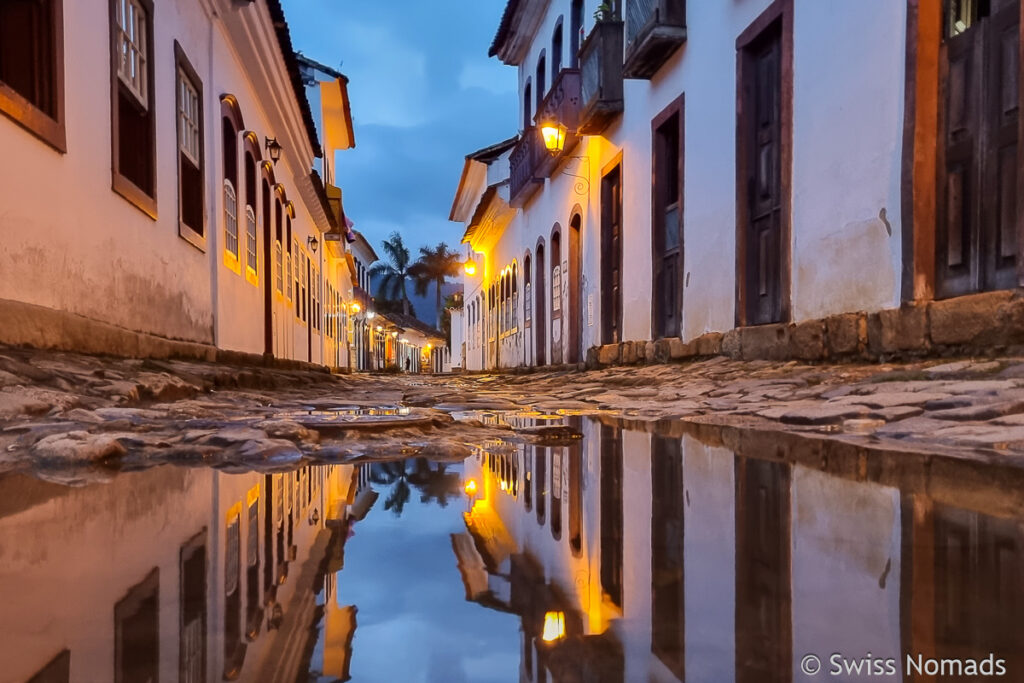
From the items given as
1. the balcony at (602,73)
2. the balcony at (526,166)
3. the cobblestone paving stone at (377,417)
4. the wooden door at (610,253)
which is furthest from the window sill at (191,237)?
the balcony at (526,166)

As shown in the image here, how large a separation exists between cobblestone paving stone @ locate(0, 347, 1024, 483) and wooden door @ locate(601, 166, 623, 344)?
5637 millimetres

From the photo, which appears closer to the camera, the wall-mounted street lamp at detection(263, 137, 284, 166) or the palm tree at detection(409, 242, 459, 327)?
the wall-mounted street lamp at detection(263, 137, 284, 166)

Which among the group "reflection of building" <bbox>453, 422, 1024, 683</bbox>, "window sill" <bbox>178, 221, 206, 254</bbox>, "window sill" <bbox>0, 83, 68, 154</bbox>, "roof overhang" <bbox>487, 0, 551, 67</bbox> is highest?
"roof overhang" <bbox>487, 0, 551, 67</bbox>

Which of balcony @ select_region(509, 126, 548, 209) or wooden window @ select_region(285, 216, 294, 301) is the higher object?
balcony @ select_region(509, 126, 548, 209)

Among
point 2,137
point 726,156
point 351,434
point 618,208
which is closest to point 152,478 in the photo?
Answer: point 351,434

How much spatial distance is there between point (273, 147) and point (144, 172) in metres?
6.04

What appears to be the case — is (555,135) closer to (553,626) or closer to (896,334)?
(896,334)

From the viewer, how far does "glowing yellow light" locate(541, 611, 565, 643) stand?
0.80 m

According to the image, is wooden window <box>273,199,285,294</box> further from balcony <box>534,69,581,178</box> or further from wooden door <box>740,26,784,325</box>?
wooden door <box>740,26,784,325</box>

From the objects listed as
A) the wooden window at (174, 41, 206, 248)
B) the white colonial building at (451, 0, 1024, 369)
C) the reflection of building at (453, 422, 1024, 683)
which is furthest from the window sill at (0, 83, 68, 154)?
the white colonial building at (451, 0, 1024, 369)

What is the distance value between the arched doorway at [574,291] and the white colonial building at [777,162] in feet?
0.13

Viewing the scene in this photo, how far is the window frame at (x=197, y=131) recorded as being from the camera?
6.34m

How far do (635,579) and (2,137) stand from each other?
3.64 m

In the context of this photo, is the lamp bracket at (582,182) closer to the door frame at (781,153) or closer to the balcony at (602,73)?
the balcony at (602,73)
